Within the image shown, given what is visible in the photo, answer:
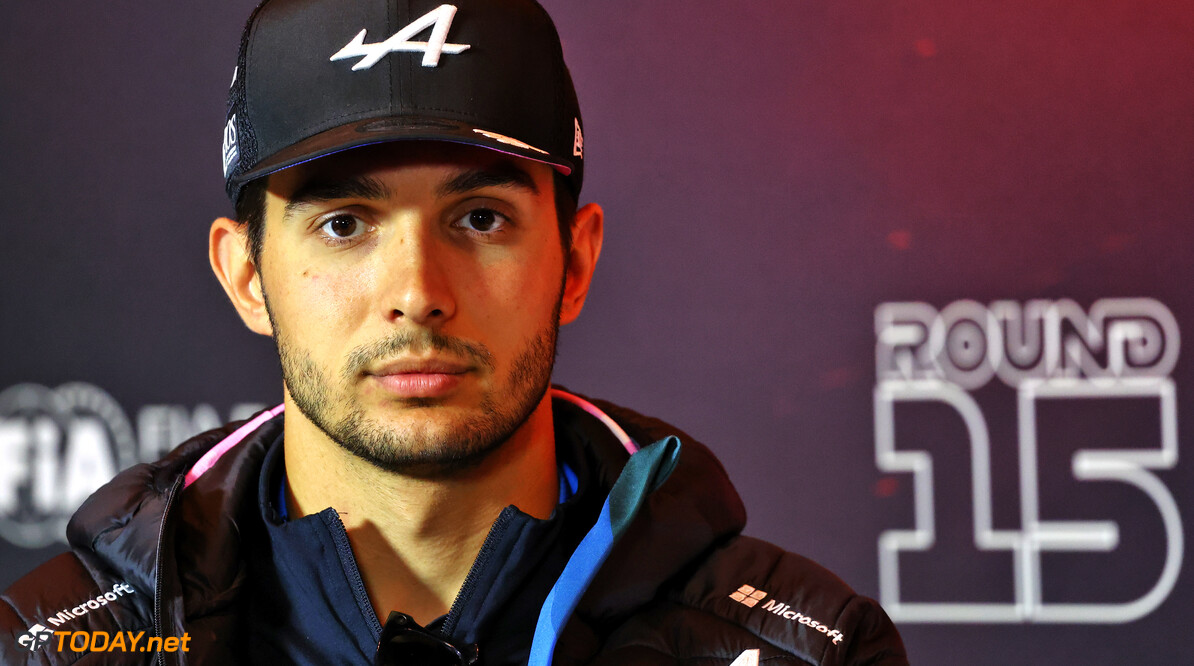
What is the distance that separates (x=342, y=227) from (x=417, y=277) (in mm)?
92

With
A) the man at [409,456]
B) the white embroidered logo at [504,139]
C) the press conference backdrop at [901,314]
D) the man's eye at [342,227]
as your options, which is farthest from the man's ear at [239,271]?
the press conference backdrop at [901,314]

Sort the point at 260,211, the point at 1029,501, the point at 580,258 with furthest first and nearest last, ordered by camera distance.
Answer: the point at 1029,501 < the point at 580,258 < the point at 260,211

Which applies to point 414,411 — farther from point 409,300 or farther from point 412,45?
point 412,45

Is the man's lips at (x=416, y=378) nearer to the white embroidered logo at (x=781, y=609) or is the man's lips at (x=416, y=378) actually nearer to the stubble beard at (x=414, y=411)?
the stubble beard at (x=414, y=411)

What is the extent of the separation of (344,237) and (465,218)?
0.10m

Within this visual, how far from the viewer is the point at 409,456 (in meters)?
0.91

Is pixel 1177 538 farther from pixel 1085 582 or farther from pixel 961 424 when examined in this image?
pixel 961 424

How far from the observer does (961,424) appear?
1.66m

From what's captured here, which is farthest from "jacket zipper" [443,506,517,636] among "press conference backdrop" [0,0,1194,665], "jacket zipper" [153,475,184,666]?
"press conference backdrop" [0,0,1194,665]

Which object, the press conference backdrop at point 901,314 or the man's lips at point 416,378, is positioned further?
the press conference backdrop at point 901,314

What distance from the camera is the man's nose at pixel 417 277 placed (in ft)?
2.90

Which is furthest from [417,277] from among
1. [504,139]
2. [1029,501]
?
[1029,501]

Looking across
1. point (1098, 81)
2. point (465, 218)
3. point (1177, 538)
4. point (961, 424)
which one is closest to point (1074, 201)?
point (1098, 81)

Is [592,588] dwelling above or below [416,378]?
below
